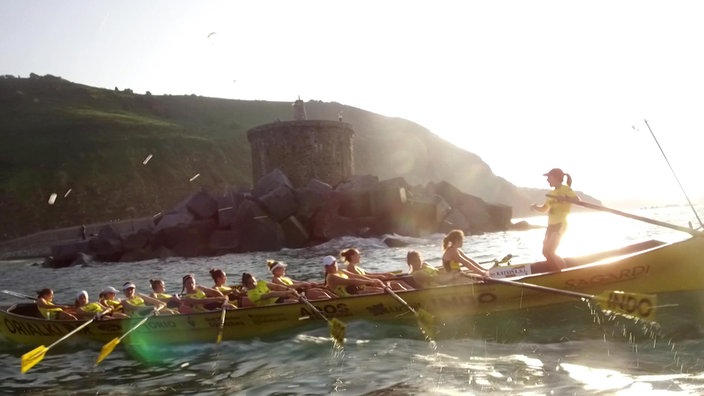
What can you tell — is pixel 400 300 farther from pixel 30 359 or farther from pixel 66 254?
pixel 66 254

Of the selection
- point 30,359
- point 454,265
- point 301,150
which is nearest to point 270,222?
point 301,150

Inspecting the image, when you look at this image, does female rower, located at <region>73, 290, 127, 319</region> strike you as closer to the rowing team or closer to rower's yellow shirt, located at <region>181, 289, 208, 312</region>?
the rowing team

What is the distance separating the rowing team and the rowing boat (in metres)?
0.43

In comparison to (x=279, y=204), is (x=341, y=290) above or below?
below

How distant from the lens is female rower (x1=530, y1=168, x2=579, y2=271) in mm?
10789

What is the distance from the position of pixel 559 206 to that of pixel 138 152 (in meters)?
94.0

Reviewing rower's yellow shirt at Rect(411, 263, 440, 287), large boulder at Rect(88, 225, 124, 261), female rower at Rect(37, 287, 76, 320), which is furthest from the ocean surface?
large boulder at Rect(88, 225, 124, 261)

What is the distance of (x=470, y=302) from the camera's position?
1077 centimetres

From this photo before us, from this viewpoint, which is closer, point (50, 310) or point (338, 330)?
point (338, 330)

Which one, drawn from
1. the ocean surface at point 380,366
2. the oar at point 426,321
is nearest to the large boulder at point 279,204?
the ocean surface at point 380,366

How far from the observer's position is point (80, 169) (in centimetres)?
8619

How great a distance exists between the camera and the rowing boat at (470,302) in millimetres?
10422

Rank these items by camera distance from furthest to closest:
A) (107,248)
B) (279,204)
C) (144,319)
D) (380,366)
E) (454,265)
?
(279,204)
(107,248)
(454,265)
(144,319)
(380,366)

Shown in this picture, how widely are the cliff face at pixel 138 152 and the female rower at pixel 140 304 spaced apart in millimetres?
52372
